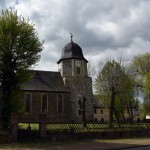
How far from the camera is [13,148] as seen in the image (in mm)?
19391

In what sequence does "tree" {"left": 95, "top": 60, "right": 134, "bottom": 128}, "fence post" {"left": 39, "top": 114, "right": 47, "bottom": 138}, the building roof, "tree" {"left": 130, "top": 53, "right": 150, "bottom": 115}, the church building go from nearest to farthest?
"fence post" {"left": 39, "top": 114, "right": 47, "bottom": 138}, "tree" {"left": 95, "top": 60, "right": 134, "bottom": 128}, the church building, the building roof, "tree" {"left": 130, "top": 53, "right": 150, "bottom": 115}

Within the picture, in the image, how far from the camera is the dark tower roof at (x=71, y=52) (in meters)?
56.3

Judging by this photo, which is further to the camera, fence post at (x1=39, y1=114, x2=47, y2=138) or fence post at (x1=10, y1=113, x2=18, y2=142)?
fence post at (x1=39, y1=114, x2=47, y2=138)

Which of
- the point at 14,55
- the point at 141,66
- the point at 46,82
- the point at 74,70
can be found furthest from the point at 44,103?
the point at 14,55

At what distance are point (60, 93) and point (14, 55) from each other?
2761 centimetres

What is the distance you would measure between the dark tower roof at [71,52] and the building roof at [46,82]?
140 inches

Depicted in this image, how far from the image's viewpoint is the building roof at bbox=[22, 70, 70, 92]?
51906mm

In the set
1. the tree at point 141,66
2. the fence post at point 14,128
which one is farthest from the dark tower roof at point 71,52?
the fence post at point 14,128

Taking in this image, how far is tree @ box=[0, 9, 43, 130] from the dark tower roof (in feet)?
94.1

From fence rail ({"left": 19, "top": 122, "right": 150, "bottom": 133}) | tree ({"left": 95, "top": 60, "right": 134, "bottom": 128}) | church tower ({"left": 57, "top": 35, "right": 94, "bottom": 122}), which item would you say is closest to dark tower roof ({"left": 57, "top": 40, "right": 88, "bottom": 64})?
church tower ({"left": 57, "top": 35, "right": 94, "bottom": 122})

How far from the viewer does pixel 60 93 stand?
175 ft

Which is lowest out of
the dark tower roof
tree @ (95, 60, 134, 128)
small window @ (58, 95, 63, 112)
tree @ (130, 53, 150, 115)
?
small window @ (58, 95, 63, 112)

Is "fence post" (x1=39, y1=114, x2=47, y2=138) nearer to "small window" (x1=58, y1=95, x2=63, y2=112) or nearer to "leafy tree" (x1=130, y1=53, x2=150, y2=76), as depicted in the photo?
"small window" (x1=58, y1=95, x2=63, y2=112)


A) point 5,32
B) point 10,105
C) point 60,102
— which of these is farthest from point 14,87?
point 60,102
